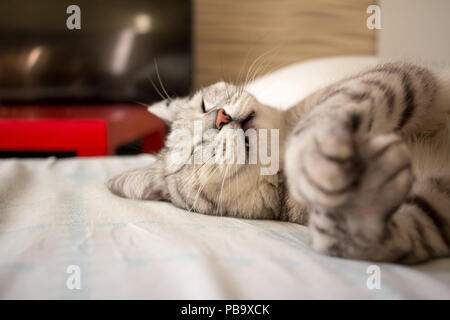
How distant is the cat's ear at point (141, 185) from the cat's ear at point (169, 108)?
0.19 m

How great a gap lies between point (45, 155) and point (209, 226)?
84.4 inches

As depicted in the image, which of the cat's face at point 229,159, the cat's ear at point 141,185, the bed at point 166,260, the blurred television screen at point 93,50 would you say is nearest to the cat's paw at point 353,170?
the bed at point 166,260

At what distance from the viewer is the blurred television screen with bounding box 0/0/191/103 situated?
8.38 feet

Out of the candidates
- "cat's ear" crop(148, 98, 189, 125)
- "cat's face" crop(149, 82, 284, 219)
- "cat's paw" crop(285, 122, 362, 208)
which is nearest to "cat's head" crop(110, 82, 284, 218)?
"cat's face" crop(149, 82, 284, 219)

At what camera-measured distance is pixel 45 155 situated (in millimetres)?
2566

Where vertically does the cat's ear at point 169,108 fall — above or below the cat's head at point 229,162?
above

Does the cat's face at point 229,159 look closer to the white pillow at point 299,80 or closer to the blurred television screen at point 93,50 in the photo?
the white pillow at point 299,80

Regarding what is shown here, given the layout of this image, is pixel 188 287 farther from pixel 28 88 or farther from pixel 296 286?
pixel 28 88

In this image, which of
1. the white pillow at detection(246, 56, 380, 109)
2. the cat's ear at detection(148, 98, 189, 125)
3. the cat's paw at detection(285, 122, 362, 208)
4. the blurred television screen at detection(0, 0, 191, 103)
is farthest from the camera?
the blurred television screen at detection(0, 0, 191, 103)

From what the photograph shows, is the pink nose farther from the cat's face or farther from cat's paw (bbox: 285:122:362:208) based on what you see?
cat's paw (bbox: 285:122:362:208)

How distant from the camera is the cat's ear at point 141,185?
3.15 feet

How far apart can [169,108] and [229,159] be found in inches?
14.2
